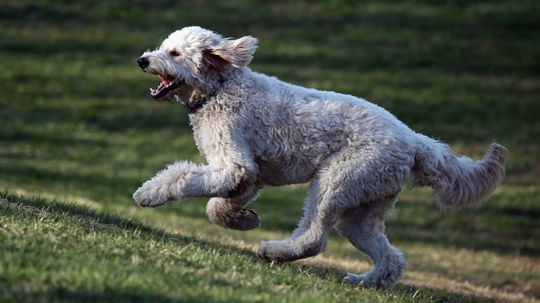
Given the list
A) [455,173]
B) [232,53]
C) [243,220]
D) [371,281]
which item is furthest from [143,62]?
[455,173]

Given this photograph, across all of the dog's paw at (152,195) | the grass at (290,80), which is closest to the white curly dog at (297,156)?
the dog's paw at (152,195)

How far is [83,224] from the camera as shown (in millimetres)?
8742

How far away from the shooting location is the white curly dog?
870cm

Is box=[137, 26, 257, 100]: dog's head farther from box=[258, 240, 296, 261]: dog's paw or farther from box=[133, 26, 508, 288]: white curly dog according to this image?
box=[258, 240, 296, 261]: dog's paw

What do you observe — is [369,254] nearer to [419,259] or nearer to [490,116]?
[419,259]

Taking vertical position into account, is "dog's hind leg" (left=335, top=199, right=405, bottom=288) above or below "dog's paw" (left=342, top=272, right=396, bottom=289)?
above

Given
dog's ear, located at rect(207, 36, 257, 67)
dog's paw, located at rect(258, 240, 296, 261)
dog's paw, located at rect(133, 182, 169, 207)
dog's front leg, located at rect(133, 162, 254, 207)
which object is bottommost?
dog's paw, located at rect(258, 240, 296, 261)

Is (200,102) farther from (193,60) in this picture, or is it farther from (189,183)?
(189,183)

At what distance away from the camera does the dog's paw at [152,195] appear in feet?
28.0

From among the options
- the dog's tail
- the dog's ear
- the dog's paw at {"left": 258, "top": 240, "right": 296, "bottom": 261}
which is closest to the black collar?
the dog's ear

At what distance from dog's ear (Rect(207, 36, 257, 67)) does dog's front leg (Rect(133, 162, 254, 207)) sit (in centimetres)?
101

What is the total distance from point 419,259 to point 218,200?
861 centimetres

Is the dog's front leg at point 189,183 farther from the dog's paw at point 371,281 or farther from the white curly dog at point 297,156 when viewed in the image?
the dog's paw at point 371,281

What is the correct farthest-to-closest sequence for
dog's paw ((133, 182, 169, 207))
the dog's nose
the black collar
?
the black collar → the dog's nose → dog's paw ((133, 182, 169, 207))
